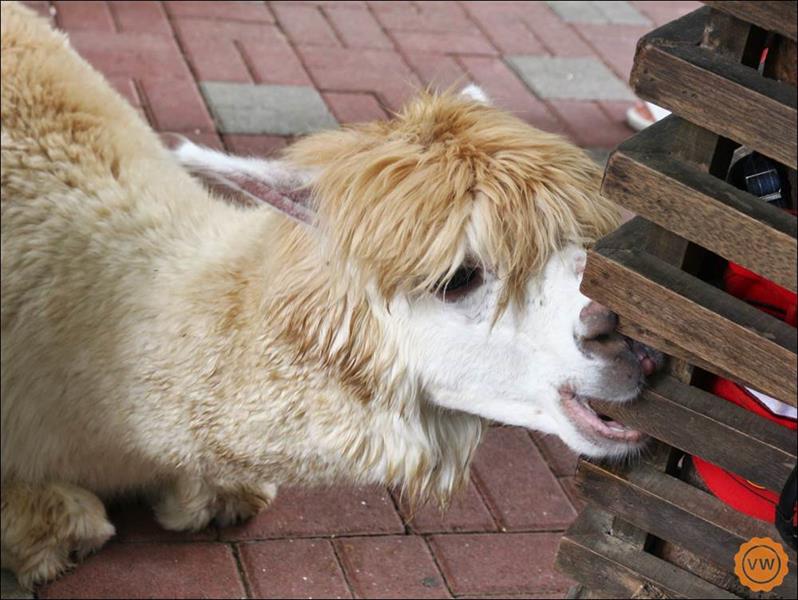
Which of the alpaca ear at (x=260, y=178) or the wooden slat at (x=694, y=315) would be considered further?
the alpaca ear at (x=260, y=178)

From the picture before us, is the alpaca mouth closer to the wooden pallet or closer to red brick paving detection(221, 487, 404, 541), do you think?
the wooden pallet

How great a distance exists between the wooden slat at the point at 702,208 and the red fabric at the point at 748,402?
17cm

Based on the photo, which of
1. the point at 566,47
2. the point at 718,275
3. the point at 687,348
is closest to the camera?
the point at 687,348

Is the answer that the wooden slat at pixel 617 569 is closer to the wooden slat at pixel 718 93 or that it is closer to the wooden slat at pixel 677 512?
the wooden slat at pixel 677 512

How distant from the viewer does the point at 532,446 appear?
364 cm

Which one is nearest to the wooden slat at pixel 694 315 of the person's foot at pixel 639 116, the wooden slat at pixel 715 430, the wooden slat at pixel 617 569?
the wooden slat at pixel 715 430

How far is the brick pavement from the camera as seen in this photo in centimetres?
305

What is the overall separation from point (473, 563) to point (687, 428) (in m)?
1.36

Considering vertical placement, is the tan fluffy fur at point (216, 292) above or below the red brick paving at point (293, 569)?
above

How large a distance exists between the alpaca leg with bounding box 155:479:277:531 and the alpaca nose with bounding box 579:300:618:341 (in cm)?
126

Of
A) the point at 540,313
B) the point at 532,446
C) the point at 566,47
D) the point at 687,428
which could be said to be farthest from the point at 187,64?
the point at 687,428

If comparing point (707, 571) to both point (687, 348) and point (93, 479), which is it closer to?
point (687, 348)

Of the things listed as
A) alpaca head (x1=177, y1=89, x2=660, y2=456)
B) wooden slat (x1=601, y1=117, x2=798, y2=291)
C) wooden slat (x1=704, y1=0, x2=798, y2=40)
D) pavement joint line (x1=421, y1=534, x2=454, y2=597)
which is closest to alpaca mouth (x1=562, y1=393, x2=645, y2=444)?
alpaca head (x1=177, y1=89, x2=660, y2=456)

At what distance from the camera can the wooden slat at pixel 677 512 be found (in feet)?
6.55
